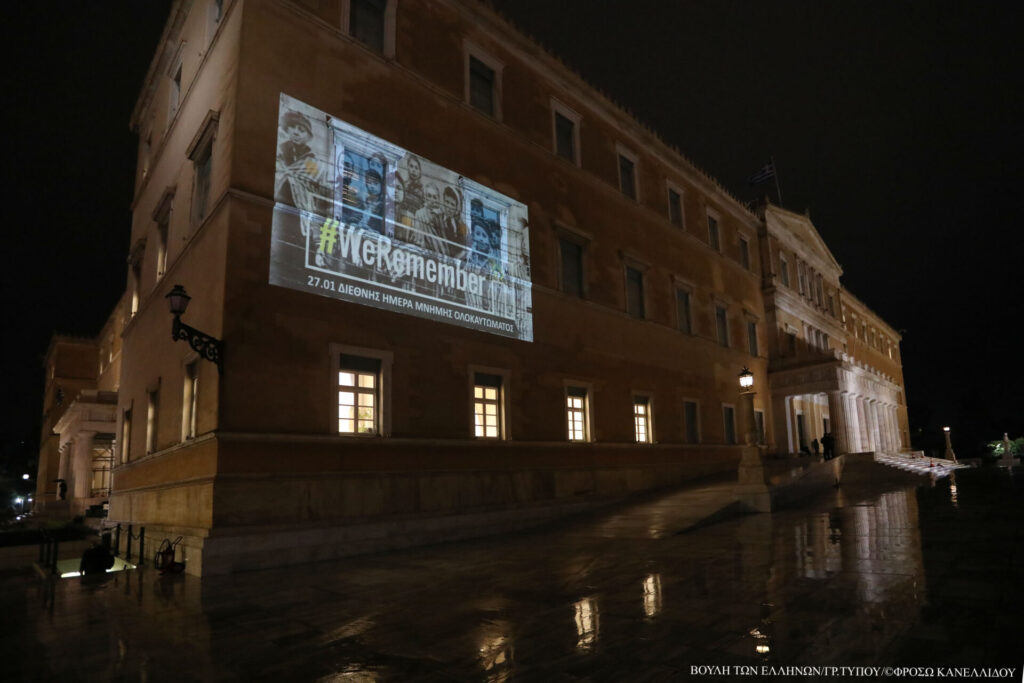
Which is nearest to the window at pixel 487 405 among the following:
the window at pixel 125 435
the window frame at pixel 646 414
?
the window frame at pixel 646 414

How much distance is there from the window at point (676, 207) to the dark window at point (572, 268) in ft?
25.3

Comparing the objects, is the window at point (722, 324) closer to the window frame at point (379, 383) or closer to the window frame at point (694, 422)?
the window frame at point (694, 422)

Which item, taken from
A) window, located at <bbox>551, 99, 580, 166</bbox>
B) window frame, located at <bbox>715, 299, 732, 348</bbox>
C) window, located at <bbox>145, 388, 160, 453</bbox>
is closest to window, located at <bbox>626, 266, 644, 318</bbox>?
window, located at <bbox>551, 99, 580, 166</bbox>

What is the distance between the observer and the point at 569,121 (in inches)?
860

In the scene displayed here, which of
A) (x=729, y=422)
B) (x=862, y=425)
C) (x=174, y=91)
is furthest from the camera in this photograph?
(x=862, y=425)

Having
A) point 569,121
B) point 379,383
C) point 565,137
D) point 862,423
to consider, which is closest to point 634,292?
point 565,137

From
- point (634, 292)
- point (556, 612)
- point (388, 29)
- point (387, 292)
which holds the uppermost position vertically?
point (388, 29)

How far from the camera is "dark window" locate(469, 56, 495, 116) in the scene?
60.1ft

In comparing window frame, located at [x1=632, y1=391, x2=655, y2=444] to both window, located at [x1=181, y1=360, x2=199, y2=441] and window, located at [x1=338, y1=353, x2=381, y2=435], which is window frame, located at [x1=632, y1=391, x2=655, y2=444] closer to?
window, located at [x1=338, y1=353, x2=381, y2=435]

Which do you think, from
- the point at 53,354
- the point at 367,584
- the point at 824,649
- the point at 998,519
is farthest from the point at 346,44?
the point at 53,354

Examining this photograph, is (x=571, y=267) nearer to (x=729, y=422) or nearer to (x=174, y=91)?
(x=729, y=422)

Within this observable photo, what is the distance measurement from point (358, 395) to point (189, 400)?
3.69 m

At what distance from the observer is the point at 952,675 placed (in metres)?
4.16

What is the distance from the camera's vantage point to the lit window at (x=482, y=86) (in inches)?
722
